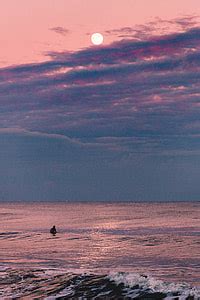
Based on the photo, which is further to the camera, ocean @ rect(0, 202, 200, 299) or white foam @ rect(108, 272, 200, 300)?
ocean @ rect(0, 202, 200, 299)

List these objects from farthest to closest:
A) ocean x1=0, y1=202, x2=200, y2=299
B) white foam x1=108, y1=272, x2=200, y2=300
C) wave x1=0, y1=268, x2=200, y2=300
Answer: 1. ocean x1=0, y1=202, x2=200, y2=299
2. wave x1=0, y1=268, x2=200, y2=300
3. white foam x1=108, y1=272, x2=200, y2=300

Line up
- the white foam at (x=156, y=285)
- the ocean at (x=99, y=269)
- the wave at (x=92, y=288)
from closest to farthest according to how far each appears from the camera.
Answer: the white foam at (x=156, y=285) < the wave at (x=92, y=288) < the ocean at (x=99, y=269)

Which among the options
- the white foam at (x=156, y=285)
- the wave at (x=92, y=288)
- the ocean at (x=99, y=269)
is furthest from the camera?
the ocean at (x=99, y=269)

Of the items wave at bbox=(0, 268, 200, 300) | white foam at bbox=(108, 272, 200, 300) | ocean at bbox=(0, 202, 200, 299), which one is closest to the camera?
white foam at bbox=(108, 272, 200, 300)

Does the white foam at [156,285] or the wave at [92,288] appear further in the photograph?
the wave at [92,288]

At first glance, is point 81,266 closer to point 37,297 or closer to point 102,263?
point 102,263

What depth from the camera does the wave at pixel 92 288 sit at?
31641mm

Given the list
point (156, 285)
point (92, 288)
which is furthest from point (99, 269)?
point (156, 285)

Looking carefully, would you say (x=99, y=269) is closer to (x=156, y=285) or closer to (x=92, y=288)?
(x=92, y=288)

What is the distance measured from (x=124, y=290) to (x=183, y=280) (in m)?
10.9

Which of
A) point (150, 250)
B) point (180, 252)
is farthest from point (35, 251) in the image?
point (180, 252)

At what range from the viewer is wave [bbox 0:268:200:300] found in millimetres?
31641

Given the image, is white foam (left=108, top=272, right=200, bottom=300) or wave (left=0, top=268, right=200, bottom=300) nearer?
white foam (left=108, top=272, right=200, bottom=300)

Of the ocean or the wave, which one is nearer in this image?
the wave
